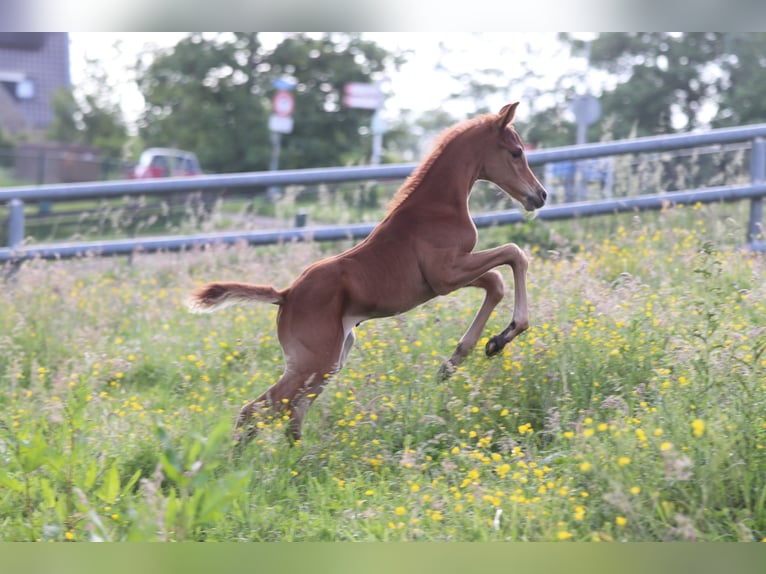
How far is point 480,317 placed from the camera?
540 cm

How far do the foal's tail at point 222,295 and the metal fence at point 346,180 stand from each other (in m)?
3.15

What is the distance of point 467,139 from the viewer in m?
5.32

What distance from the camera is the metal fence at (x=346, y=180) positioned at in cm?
805

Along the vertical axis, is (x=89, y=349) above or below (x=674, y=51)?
below

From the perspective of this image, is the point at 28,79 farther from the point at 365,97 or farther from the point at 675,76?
the point at 675,76

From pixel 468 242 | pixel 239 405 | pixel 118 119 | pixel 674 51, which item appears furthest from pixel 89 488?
pixel 118 119

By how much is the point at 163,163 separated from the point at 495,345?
79.7 ft

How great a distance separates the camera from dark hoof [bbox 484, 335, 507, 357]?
5.13m

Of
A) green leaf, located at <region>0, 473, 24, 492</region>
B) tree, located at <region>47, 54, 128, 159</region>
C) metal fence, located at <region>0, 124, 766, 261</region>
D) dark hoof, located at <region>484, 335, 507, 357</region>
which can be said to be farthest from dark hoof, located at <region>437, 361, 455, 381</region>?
tree, located at <region>47, 54, 128, 159</region>

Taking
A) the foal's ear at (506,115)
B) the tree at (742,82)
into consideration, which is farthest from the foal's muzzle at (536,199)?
the tree at (742,82)

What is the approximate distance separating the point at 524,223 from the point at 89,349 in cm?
394

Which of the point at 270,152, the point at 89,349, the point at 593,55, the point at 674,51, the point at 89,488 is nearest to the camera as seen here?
the point at 89,488

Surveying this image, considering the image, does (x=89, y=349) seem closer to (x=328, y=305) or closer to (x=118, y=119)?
(x=328, y=305)

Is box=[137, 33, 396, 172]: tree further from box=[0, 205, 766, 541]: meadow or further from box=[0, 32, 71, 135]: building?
box=[0, 32, 71, 135]: building
